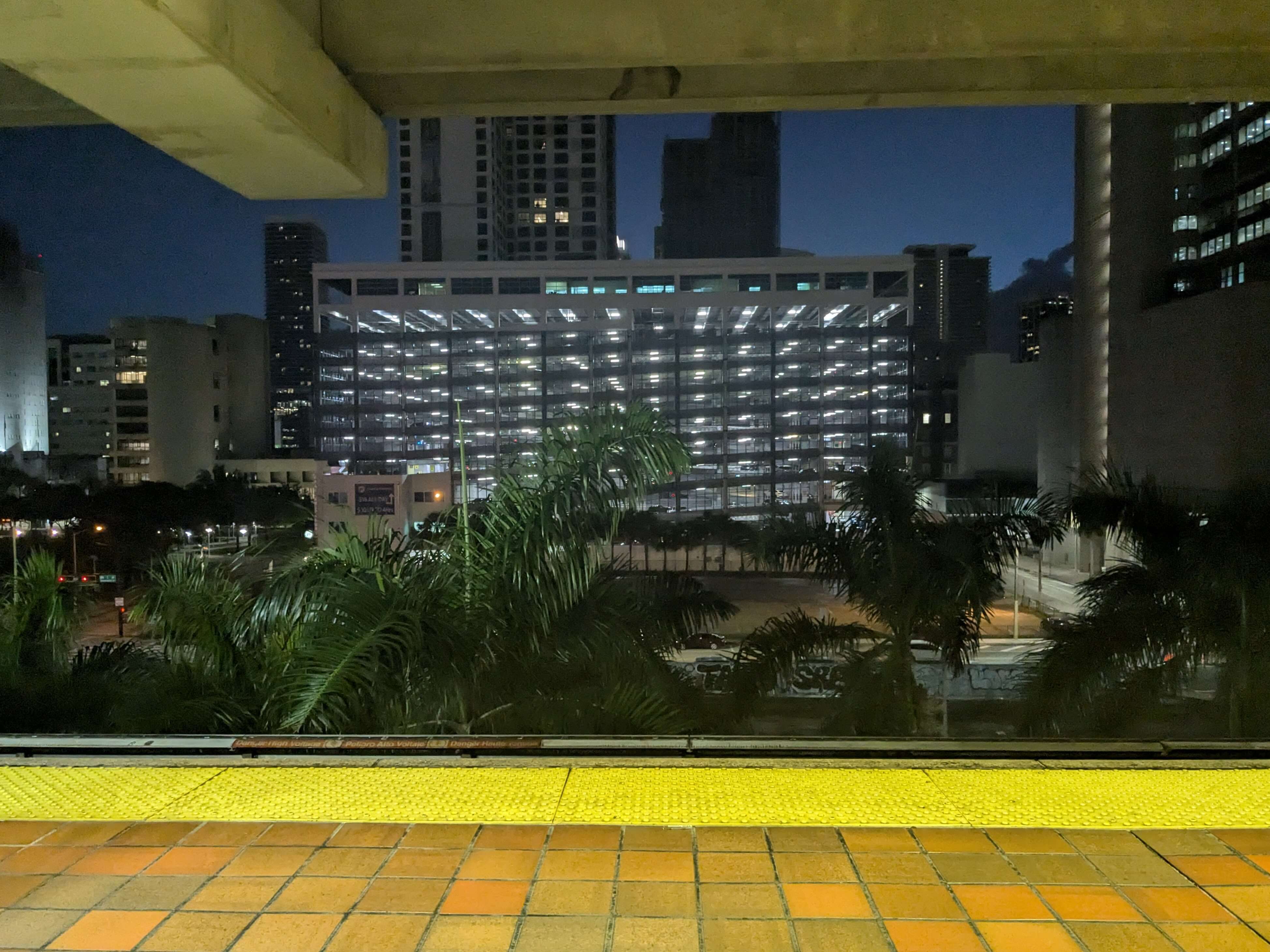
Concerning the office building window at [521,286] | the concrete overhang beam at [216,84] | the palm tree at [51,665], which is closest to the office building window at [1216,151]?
the office building window at [521,286]

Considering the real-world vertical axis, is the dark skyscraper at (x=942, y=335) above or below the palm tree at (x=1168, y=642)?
above

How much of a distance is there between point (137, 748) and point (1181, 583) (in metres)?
6.66

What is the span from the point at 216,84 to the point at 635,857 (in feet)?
8.71

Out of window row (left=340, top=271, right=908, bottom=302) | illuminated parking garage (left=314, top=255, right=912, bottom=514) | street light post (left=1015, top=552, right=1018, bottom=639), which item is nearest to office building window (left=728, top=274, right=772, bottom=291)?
window row (left=340, top=271, right=908, bottom=302)

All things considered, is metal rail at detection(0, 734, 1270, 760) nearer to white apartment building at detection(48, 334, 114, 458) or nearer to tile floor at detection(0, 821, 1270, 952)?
tile floor at detection(0, 821, 1270, 952)

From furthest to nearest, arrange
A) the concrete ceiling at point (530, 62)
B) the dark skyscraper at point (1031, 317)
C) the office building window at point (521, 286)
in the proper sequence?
the dark skyscraper at point (1031, 317), the office building window at point (521, 286), the concrete ceiling at point (530, 62)

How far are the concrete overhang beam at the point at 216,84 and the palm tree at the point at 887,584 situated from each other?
155 inches

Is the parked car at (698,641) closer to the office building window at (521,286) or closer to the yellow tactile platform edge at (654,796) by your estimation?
the yellow tactile platform edge at (654,796)

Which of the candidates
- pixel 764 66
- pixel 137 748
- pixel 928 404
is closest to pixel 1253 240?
pixel 928 404

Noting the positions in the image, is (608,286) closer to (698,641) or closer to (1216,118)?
(1216,118)

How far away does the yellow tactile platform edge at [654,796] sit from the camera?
2.20 m

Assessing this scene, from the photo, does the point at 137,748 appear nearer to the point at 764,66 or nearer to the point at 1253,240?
the point at 764,66

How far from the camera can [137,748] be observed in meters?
2.69

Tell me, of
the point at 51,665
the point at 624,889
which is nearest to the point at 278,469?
the point at 51,665
